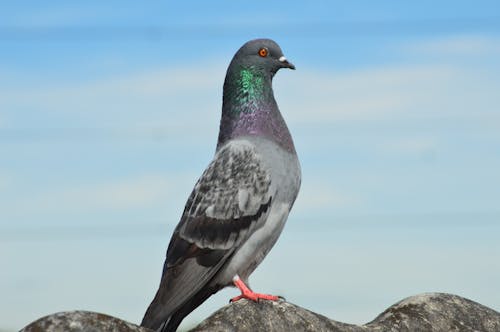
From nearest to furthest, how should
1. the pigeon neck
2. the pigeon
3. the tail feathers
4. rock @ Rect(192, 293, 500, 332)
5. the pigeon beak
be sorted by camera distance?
rock @ Rect(192, 293, 500, 332)
the tail feathers
the pigeon
the pigeon neck
the pigeon beak

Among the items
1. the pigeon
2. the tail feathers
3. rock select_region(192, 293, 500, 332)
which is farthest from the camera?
the pigeon

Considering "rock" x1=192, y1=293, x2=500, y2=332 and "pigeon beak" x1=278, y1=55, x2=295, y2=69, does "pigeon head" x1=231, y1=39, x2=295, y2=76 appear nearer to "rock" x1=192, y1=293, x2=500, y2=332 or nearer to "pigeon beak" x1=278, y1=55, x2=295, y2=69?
"pigeon beak" x1=278, y1=55, x2=295, y2=69

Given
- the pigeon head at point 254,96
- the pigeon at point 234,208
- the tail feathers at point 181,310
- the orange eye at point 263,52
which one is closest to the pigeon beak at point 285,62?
the pigeon head at point 254,96

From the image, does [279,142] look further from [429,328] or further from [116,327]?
[116,327]

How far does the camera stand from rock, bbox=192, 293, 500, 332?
8.22 m

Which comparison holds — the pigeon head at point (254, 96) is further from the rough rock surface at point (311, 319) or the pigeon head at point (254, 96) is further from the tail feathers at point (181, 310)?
Result: the rough rock surface at point (311, 319)

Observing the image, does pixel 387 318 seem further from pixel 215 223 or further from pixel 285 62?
pixel 285 62

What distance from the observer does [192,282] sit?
9469mm

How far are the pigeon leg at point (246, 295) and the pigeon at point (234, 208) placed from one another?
13mm

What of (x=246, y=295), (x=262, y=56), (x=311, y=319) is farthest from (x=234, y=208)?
(x=262, y=56)

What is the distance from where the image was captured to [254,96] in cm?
1023

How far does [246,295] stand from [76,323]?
7.23ft

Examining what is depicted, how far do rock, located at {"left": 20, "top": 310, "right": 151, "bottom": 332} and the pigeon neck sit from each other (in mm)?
3302

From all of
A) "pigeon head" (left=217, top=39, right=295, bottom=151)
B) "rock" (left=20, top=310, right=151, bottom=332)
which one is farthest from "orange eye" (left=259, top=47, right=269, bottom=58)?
"rock" (left=20, top=310, right=151, bottom=332)
